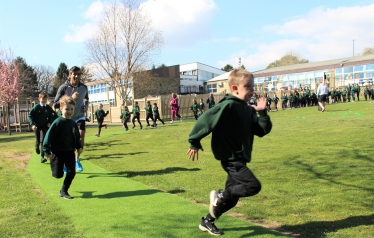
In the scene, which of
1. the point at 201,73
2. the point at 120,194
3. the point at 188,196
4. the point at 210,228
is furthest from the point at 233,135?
the point at 201,73

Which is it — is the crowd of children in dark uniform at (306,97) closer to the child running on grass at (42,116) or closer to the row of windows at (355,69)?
the row of windows at (355,69)

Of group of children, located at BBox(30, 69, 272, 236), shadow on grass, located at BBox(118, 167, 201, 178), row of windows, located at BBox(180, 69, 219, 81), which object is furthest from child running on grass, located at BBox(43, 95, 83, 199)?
row of windows, located at BBox(180, 69, 219, 81)

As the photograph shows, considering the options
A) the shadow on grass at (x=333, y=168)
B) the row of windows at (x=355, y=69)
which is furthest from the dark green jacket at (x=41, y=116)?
the row of windows at (x=355, y=69)

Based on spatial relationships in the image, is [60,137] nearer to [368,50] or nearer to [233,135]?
[233,135]

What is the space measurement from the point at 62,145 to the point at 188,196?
7.52 feet

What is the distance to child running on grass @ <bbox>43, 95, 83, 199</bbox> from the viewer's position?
18.0 ft

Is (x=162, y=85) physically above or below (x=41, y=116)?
above

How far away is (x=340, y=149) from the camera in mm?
8602

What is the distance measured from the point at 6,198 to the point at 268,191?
181 inches

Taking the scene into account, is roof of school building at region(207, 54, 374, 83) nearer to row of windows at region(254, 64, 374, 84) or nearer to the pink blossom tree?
row of windows at region(254, 64, 374, 84)

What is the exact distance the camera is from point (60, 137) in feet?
18.2

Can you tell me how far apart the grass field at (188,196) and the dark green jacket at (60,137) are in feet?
2.90

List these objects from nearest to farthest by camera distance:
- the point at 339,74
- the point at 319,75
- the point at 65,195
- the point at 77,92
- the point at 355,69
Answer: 1. the point at 65,195
2. the point at 77,92
3. the point at 355,69
4. the point at 339,74
5. the point at 319,75

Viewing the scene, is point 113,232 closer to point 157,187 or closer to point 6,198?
point 157,187
